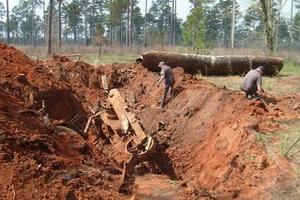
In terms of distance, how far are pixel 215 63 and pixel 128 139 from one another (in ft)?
26.8

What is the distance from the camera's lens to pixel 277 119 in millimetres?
10273

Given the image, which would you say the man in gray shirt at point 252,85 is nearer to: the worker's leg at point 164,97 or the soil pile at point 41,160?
the worker's leg at point 164,97

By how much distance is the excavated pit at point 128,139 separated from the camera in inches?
296

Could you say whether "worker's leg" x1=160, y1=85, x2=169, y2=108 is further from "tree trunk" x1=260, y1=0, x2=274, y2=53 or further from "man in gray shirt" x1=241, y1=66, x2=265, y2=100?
"tree trunk" x1=260, y1=0, x2=274, y2=53

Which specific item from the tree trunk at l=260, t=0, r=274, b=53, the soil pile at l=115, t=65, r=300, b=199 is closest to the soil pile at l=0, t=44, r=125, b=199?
the soil pile at l=115, t=65, r=300, b=199

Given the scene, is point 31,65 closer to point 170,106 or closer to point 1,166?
point 170,106

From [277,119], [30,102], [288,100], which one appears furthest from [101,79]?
[277,119]

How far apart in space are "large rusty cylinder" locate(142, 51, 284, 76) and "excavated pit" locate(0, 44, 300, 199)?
1247 mm

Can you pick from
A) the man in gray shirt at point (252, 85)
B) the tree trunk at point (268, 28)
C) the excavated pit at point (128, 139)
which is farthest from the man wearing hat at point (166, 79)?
the tree trunk at point (268, 28)

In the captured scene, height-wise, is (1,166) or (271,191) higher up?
(1,166)

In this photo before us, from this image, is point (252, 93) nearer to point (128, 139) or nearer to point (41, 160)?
point (128, 139)

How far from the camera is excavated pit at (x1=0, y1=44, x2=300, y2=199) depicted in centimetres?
752

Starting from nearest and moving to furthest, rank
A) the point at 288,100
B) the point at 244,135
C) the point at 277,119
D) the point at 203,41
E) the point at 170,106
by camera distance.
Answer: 1. the point at 244,135
2. the point at 277,119
3. the point at 288,100
4. the point at 170,106
5. the point at 203,41

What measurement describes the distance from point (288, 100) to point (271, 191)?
218 inches
